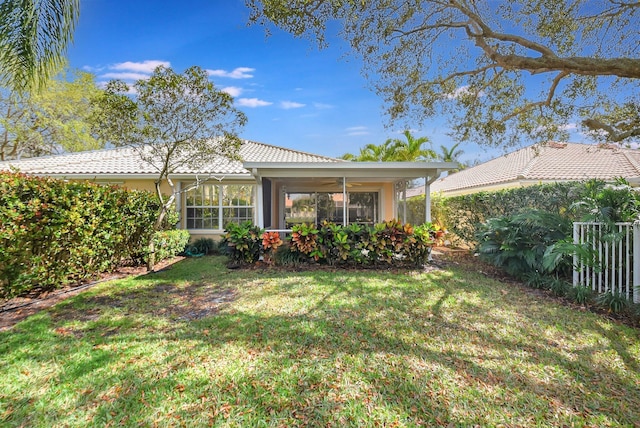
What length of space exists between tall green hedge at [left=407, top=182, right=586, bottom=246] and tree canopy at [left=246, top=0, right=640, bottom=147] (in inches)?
67.3

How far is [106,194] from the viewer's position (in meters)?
7.21

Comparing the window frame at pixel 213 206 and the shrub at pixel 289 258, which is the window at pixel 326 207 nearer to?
the window frame at pixel 213 206

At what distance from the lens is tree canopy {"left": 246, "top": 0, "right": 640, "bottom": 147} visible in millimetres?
6711

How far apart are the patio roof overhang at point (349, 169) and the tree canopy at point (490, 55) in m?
1.55

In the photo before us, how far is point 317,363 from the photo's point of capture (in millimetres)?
3555

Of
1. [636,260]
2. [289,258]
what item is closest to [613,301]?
[636,260]

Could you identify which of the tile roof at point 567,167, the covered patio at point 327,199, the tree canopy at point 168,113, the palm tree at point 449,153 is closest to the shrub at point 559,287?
the covered patio at point 327,199

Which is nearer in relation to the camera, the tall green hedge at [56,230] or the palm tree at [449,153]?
the tall green hedge at [56,230]

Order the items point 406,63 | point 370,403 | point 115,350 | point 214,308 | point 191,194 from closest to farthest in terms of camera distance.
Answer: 1. point 370,403
2. point 115,350
3. point 214,308
4. point 406,63
5. point 191,194

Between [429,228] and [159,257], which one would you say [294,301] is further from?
[159,257]

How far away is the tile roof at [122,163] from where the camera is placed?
39.4 ft

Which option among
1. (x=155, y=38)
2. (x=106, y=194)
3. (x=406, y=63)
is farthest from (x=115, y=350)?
(x=406, y=63)

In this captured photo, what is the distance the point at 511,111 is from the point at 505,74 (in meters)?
1.13

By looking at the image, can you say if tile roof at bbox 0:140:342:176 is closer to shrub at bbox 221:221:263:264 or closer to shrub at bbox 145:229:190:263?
shrub at bbox 145:229:190:263
